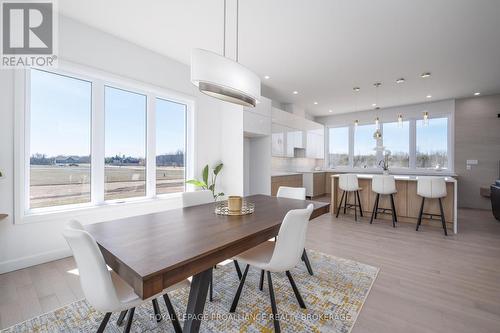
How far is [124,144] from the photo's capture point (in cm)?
356

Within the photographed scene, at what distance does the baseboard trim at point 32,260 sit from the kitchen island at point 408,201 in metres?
4.77

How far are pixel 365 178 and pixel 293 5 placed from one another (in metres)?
3.67

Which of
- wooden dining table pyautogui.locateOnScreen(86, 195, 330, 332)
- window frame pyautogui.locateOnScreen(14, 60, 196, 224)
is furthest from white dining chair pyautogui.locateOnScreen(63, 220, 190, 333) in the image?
window frame pyautogui.locateOnScreen(14, 60, 196, 224)

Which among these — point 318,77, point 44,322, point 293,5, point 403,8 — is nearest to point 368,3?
point 403,8

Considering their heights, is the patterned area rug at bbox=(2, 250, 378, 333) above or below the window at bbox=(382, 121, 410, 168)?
below

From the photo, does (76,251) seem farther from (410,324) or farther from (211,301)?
(410,324)

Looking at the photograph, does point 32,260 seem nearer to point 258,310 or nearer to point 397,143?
point 258,310

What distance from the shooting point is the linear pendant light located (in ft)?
5.57

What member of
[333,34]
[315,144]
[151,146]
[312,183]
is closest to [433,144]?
[315,144]

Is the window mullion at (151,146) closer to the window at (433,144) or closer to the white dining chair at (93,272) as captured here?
the white dining chair at (93,272)

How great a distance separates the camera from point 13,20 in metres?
2.54

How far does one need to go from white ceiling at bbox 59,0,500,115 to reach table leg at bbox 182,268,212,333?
2.69m

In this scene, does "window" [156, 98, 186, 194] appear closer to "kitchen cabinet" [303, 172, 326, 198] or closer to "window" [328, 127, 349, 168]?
"kitchen cabinet" [303, 172, 326, 198]

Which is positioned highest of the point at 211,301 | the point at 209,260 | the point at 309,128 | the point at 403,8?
the point at 403,8
